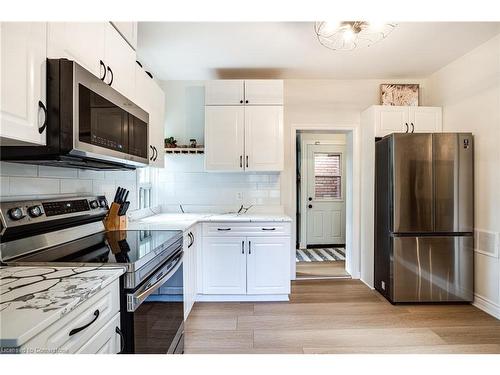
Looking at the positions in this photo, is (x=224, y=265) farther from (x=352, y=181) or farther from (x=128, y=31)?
(x=128, y=31)

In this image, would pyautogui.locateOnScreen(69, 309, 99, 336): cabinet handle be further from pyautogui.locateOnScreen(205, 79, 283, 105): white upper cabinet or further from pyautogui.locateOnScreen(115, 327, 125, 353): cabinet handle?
pyautogui.locateOnScreen(205, 79, 283, 105): white upper cabinet

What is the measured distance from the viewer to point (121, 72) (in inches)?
69.2

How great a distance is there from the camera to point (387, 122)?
123 inches

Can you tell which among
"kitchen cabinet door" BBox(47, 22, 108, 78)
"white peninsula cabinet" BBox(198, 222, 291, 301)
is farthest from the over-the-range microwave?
"white peninsula cabinet" BBox(198, 222, 291, 301)

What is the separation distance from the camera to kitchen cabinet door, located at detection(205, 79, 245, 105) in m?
3.03

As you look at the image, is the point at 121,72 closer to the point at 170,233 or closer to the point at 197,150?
the point at 170,233

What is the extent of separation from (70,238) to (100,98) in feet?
2.82

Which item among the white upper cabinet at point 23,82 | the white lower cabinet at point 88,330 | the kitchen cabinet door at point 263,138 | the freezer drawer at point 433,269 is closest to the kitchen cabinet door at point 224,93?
the kitchen cabinet door at point 263,138

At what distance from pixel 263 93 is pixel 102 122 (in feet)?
6.65

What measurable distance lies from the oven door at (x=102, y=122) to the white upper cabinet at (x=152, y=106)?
0.33 metres

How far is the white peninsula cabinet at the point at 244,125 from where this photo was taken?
3.03 m

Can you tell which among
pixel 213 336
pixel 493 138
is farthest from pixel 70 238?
pixel 493 138

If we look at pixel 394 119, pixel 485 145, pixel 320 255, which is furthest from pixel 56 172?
pixel 320 255

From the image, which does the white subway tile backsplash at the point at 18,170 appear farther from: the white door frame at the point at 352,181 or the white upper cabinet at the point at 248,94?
the white door frame at the point at 352,181
